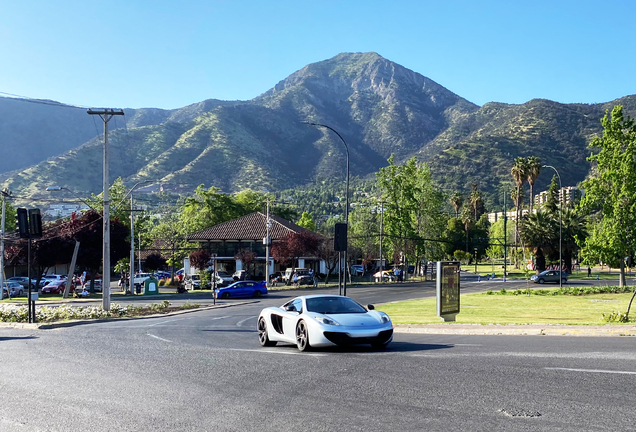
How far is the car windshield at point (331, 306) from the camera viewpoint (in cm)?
1475

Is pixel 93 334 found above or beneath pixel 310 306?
beneath

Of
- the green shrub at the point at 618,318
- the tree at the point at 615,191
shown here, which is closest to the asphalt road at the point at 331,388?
the green shrub at the point at 618,318

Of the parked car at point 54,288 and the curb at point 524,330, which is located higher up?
the curb at point 524,330

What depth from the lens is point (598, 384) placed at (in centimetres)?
862

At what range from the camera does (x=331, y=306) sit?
49.1 ft

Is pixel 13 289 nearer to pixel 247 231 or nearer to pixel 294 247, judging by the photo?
pixel 294 247

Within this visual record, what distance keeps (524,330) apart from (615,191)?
127 feet

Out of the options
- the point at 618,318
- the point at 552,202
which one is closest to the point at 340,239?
the point at 618,318

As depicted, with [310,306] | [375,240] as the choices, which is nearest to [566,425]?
[310,306]

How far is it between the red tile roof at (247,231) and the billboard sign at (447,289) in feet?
186

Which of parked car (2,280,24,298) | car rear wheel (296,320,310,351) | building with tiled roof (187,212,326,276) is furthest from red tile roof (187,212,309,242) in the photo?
car rear wheel (296,320,310,351)

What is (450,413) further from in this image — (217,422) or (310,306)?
(310,306)

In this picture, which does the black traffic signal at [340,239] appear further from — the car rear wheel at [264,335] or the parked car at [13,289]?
the parked car at [13,289]

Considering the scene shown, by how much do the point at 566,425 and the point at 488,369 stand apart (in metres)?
3.62
